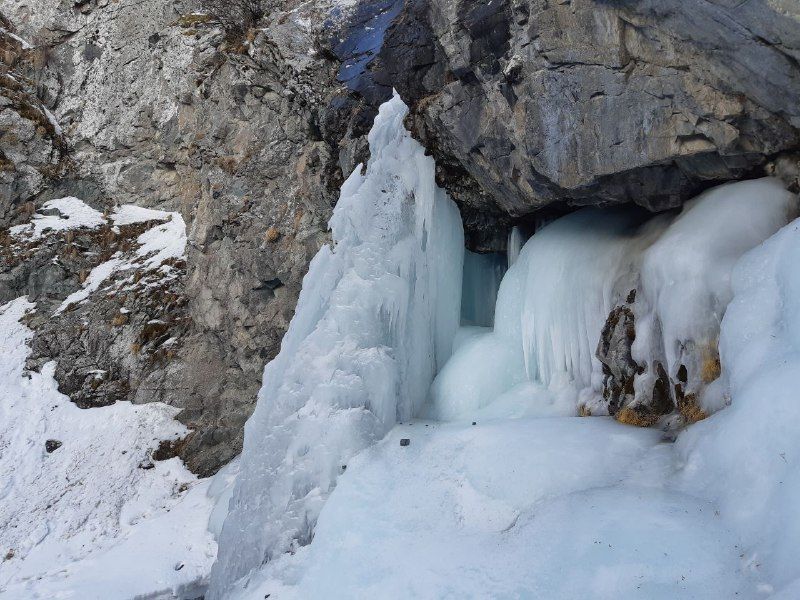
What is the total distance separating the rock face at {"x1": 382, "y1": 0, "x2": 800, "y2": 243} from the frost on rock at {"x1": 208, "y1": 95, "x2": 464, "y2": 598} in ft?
4.38

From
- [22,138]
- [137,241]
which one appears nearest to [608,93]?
[137,241]

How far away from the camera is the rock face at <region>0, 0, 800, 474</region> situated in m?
6.18

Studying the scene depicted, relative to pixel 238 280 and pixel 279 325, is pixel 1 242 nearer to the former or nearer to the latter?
pixel 238 280

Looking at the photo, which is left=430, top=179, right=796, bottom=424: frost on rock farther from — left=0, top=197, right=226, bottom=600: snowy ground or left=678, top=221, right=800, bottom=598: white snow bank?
left=0, top=197, right=226, bottom=600: snowy ground

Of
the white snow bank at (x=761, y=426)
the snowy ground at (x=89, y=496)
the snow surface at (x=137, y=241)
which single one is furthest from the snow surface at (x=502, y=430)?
the snow surface at (x=137, y=241)

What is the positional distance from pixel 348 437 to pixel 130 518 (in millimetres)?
6988

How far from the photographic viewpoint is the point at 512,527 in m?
5.31

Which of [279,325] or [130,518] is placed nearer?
[130,518]

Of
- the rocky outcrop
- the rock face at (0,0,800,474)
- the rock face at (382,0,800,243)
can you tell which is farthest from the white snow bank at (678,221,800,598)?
the rocky outcrop

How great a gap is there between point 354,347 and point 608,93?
203 inches

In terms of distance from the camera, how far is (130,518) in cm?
1181

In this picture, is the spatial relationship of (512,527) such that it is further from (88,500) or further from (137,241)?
(137,241)

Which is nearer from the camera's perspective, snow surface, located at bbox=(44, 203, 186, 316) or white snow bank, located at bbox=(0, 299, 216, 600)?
white snow bank, located at bbox=(0, 299, 216, 600)

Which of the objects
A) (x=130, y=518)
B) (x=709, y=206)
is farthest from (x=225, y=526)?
(x=709, y=206)
